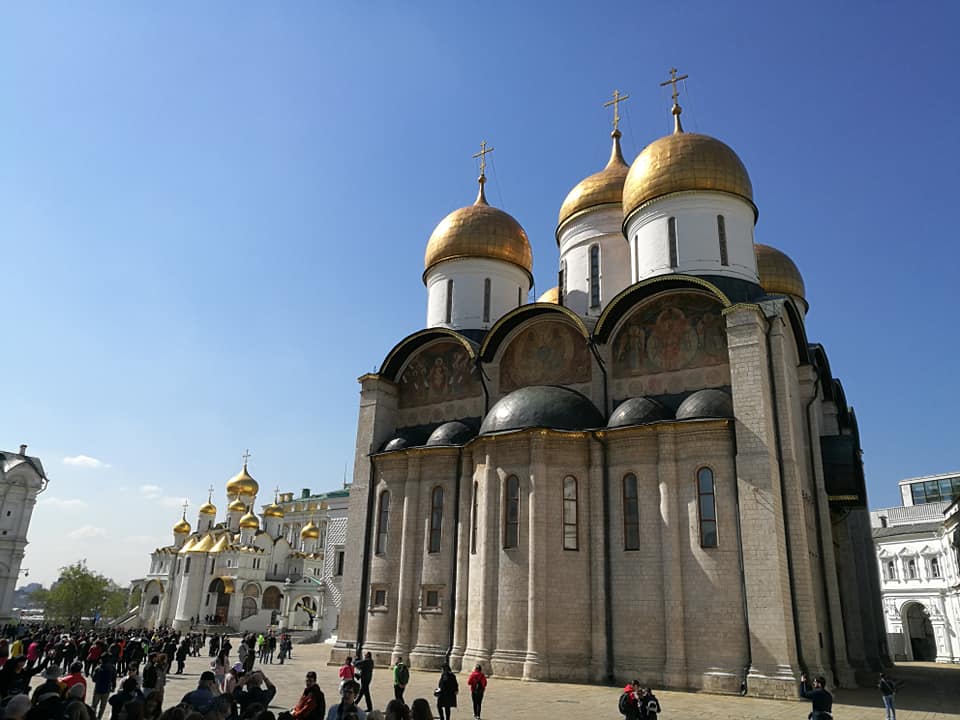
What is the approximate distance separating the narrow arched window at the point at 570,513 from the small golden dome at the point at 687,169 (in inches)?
330

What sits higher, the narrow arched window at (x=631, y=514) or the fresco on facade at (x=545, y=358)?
the fresco on facade at (x=545, y=358)

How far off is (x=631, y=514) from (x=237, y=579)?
37273 mm

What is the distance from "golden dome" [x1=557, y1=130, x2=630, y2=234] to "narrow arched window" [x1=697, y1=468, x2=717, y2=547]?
10.8m

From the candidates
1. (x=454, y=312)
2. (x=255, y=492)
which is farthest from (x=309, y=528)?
(x=454, y=312)

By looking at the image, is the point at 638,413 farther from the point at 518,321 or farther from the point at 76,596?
the point at 76,596

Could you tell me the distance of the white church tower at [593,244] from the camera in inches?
901

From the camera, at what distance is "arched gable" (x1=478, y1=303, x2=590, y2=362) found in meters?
19.3

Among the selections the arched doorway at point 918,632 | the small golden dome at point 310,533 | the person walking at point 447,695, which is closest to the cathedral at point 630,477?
the person walking at point 447,695

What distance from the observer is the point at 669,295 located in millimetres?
18203

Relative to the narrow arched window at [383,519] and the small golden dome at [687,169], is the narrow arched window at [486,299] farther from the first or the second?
the narrow arched window at [383,519]

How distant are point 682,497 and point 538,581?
12.2ft

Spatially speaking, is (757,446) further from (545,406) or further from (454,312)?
(454,312)

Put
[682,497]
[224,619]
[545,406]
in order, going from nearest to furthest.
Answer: [682,497], [545,406], [224,619]

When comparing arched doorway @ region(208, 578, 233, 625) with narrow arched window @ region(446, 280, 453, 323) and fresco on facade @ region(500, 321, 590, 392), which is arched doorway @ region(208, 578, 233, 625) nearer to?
narrow arched window @ region(446, 280, 453, 323)
